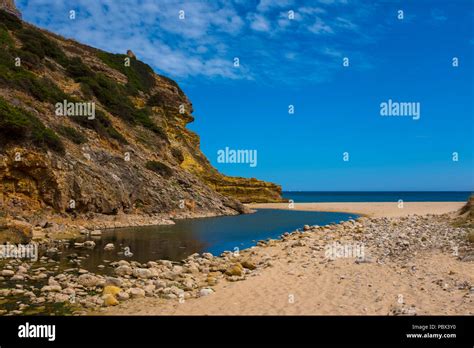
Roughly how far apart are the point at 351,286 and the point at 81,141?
2737 centimetres

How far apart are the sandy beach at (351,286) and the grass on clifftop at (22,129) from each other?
665 inches

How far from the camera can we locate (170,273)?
553 inches

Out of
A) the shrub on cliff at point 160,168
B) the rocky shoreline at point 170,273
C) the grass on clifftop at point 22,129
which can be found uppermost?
the grass on clifftop at point 22,129

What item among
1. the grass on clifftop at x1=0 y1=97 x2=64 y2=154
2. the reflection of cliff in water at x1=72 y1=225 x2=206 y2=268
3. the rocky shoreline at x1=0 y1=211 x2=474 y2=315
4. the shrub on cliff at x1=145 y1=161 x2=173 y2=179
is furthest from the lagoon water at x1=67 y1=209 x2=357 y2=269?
the shrub on cliff at x1=145 y1=161 x2=173 y2=179

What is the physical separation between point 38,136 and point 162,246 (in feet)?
40.5

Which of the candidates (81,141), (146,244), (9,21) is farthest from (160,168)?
(9,21)

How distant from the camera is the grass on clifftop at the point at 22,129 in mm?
24266

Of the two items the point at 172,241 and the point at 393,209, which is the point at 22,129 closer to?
the point at 172,241

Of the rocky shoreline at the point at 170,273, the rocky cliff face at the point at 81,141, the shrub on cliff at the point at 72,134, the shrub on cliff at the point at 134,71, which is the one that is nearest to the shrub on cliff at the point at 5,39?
the rocky cliff face at the point at 81,141

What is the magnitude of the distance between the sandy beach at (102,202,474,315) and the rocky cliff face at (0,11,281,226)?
621 inches

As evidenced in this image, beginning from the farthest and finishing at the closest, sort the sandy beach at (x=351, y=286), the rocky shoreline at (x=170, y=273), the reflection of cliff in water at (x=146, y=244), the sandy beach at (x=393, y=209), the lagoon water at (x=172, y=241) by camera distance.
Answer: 1. the sandy beach at (x=393, y=209)
2. the lagoon water at (x=172, y=241)
3. the reflection of cliff in water at (x=146, y=244)
4. the rocky shoreline at (x=170, y=273)
5. the sandy beach at (x=351, y=286)

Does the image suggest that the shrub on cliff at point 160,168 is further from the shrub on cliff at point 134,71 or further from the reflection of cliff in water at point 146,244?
the shrub on cliff at point 134,71
